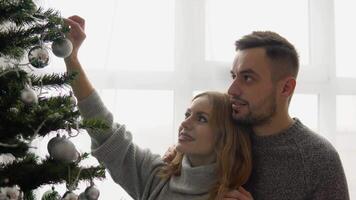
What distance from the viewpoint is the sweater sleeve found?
107cm

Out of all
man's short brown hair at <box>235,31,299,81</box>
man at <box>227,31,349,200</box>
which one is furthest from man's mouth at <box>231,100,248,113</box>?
man's short brown hair at <box>235,31,299,81</box>

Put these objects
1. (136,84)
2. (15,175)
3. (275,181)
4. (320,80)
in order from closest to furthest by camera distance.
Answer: (15,175)
(275,181)
(136,84)
(320,80)

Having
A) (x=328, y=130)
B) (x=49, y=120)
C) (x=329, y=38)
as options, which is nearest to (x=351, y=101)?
(x=328, y=130)

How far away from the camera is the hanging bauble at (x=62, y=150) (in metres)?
0.61

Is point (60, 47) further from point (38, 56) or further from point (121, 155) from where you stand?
point (121, 155)

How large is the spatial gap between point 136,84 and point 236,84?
1.69 ft

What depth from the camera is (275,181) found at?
109 cm

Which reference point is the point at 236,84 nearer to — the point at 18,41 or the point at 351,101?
the point at 18,41

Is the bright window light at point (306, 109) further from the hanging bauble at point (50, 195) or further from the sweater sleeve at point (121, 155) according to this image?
the hanging bauble at point (50, 195)

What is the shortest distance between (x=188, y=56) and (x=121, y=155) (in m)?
0.59

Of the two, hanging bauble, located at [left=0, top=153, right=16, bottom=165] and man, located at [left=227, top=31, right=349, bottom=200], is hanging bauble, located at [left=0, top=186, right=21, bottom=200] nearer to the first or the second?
hanging bauble, located at [left=0, top=153, right=16, bottom=165]

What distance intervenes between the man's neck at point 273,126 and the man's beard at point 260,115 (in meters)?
0.02

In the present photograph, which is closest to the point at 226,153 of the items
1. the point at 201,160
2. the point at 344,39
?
the point at 201,160

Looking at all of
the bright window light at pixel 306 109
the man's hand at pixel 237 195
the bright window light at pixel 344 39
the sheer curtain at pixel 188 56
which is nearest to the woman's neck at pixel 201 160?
the man's hand at pixel 237 195
